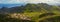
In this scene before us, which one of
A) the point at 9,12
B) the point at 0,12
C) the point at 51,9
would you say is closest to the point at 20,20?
the point at 9,12

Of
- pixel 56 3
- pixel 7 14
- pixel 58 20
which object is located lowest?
pixel 58 20

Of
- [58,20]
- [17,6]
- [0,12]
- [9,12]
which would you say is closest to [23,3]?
[17,6]

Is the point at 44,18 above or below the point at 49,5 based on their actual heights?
below

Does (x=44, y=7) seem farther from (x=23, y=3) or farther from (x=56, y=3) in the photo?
(x=23, y=3)

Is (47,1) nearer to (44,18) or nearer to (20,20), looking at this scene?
(44,18)

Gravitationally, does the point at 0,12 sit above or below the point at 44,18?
above
